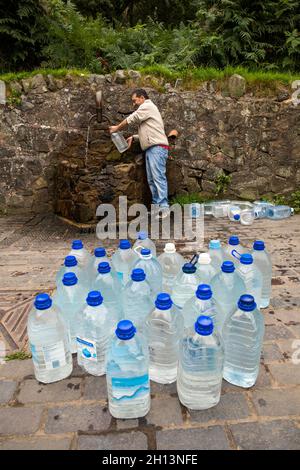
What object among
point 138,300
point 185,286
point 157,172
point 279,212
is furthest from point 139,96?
point 138,300

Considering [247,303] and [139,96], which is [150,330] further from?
[139,96]

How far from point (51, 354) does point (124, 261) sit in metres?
0.90

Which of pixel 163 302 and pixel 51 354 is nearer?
pixel 163 302

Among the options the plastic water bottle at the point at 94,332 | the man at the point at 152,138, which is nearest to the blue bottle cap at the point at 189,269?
the plastic water bottle at the point at 94,332

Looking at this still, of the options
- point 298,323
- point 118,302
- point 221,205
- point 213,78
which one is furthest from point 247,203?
point 118,302

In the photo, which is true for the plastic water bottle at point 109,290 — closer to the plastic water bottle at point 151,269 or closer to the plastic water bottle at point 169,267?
the plastic water bottle at point 151,269

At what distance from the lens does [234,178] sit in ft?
19.5

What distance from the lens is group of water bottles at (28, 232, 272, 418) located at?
165 centimetres

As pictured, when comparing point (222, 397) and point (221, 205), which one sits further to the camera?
point (221, 205)

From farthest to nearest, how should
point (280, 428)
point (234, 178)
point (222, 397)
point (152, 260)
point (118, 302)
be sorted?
point (234, 178), point (152, 260), point (118, 302), point (222, 397), point (280, 428)

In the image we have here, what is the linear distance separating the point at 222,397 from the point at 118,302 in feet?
2.63

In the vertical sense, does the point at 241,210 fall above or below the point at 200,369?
below

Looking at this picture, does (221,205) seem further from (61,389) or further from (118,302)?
(61,389)

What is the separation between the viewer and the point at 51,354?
1859 millimetres
